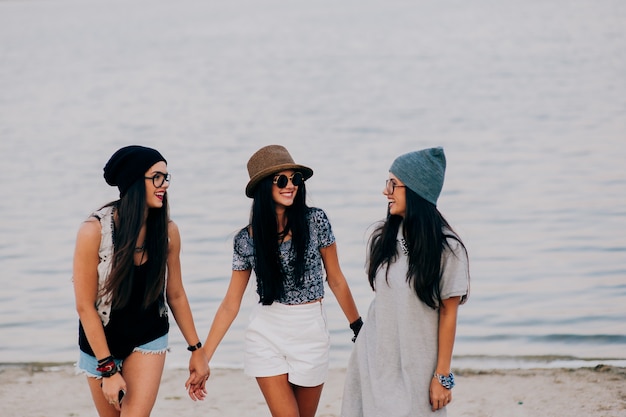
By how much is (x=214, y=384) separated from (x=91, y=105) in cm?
2329

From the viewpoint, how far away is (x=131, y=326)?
4465 millimetres

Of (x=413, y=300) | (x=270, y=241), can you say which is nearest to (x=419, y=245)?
(x=413, y=300)

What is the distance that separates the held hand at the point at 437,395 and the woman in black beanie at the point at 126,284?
1242 millimetres

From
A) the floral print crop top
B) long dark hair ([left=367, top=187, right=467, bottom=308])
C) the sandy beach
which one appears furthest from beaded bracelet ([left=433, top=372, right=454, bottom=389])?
the sandy beach

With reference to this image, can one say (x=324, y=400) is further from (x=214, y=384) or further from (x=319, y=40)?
(x=319, y=40)

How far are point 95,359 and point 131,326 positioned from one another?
21 centimetres

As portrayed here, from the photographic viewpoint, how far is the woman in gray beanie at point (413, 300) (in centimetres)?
425

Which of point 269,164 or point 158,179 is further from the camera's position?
point 269,164

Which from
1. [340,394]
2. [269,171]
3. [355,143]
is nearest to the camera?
[269,171]

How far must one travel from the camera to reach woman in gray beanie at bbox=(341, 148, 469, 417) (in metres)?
4.25

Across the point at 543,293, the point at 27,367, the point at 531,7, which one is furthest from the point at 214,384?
the point at 531,7

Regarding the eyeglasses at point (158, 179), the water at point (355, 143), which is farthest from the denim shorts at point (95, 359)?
the water at point (355, 143)

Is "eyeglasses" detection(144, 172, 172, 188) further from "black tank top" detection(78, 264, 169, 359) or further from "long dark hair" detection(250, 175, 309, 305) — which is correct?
"long dark hair" detection(250, 175, 309, 305)

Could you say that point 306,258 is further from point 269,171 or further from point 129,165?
point 129,165
